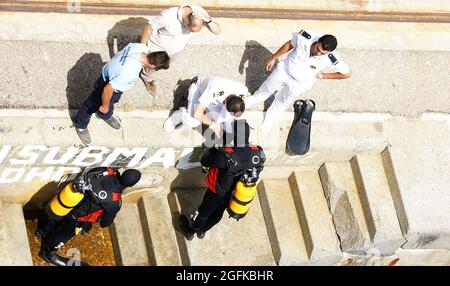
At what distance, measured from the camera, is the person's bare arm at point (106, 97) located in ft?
26.5

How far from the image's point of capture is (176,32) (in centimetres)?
866

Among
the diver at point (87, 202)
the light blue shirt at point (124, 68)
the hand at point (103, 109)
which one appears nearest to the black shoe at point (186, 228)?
the diver at point (87, 202)

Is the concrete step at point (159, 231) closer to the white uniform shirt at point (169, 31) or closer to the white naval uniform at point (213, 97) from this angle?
the white naval uniform at point (213, 97)

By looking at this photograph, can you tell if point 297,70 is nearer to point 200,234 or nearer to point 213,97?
point 213,97

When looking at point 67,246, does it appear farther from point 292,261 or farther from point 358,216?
point 358,216

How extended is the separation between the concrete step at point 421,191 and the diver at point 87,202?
11.7 feet

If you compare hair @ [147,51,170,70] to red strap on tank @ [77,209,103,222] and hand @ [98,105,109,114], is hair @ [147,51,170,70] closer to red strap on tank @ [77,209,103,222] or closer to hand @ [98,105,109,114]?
hand @ [98,105,109,114]

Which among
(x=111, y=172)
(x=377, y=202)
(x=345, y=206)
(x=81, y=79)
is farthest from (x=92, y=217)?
(x=377, y=202)

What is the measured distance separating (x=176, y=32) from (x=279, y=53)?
52.6 inches

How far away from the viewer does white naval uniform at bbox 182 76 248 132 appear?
8734 millimetres

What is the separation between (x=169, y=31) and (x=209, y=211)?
2.34 metres

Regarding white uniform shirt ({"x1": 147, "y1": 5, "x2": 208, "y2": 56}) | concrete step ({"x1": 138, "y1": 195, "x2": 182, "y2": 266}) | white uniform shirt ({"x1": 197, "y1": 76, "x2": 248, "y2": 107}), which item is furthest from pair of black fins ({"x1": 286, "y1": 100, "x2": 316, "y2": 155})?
concrete step ({"x1": 138, "y1": 195, "x2": 182, "y2": 266})

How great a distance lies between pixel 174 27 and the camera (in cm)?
861

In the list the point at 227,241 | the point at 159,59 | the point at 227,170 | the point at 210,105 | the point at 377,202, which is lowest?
the point at 227,241
